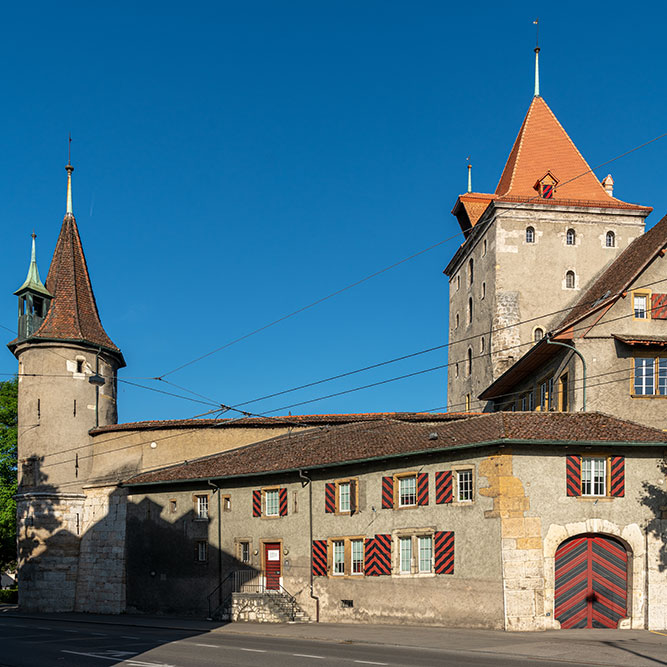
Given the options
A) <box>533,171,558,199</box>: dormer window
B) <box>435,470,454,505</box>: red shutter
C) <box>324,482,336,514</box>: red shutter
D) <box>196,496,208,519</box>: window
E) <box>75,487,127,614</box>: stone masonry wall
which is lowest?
<box>75,487,127,614</box>: stone masonry wall

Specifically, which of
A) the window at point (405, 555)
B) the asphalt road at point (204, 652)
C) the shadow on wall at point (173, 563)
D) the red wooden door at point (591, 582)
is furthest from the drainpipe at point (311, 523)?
the red wooden door at point (591, 582)

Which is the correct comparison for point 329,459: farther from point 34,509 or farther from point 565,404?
point 34,509

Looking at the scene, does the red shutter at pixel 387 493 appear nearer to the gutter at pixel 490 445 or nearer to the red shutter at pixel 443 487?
the gutter at pixel 490 445

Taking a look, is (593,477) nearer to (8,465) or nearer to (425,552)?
(425,552)

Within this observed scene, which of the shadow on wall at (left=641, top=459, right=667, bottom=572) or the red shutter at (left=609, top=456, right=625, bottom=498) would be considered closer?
the shadow on wall at (left=641, top=459, right=667, bottom=572)

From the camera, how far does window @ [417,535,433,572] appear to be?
29.6 meters

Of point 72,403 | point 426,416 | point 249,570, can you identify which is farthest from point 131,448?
point 426,416

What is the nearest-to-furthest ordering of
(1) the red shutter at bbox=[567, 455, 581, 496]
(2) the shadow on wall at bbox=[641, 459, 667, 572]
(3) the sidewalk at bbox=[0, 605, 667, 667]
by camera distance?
(3) the sidewalk at bbox=[0, 605, 667, 667]
(2) the shadow on wall at bbox=[641, 459, 667, 572]
(1) the red shutter at bbox=[567, 455, 581, 496]

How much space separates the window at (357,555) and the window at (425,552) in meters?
2.77

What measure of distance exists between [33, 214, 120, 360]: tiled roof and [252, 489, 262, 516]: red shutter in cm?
1567

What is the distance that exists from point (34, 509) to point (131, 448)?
19.1ft

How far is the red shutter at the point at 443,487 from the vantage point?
1150 inches

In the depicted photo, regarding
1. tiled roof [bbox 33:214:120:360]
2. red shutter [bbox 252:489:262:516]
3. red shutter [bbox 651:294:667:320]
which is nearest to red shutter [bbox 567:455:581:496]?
red shutter [bbox 651:294:667:320]

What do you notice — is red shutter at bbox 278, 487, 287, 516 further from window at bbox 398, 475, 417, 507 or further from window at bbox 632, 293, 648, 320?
window at bbox 632, 293, 648, 320
